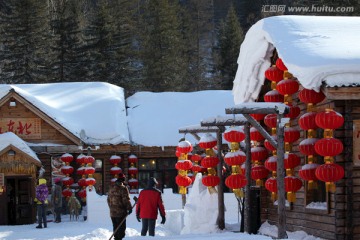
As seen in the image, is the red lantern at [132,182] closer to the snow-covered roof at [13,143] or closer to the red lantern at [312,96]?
the snow-covered roof at [13,143]

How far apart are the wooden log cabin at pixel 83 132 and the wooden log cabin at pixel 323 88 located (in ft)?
34.6

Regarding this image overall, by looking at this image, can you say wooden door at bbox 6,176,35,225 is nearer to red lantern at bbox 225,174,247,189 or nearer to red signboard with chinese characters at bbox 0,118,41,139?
red signboard with chinese characters at bbox 0,118,41,139

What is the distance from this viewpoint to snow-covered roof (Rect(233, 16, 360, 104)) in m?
12.3

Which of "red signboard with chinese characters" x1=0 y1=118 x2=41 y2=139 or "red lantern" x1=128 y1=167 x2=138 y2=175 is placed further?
"red lantern" x1=128 y1=167 x2=138 y2=175

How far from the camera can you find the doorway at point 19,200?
78.8ft

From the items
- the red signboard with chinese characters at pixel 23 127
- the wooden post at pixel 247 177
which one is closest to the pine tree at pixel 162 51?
the red signboard with chinese characters at pixel 23 127

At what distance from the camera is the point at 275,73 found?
1548 centimetres

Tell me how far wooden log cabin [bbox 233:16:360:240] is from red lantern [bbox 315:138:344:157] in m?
0.23

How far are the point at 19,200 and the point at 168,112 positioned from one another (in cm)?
965

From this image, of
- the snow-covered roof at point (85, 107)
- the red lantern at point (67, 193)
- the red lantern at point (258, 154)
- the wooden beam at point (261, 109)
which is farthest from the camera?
the snow-covered roof at point (85, 107)

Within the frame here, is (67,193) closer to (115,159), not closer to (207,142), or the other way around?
(115,159)

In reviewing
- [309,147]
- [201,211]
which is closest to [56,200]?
[201,211]

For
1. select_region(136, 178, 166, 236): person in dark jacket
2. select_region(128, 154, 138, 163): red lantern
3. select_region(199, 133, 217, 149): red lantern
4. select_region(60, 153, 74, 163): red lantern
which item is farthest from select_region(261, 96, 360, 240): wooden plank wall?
select_region(128, 154, 138, 163): red lantern

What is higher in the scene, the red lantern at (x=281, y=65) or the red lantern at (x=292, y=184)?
the red lantern at (x=281, y=65)
